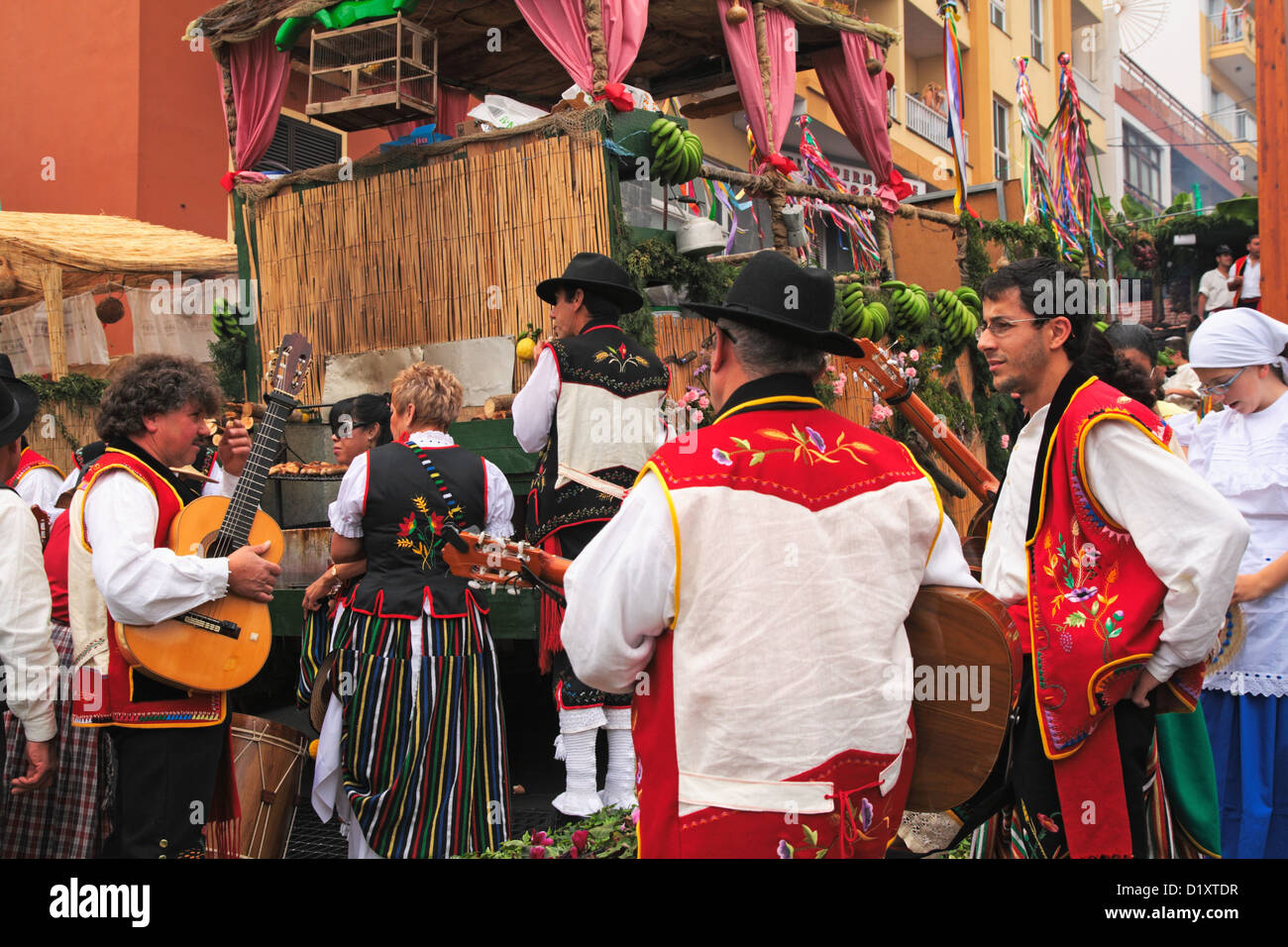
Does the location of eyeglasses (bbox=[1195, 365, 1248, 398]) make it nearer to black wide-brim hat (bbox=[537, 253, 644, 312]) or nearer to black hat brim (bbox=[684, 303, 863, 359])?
black hat brim (bbox=[684, 303, 863, 359])

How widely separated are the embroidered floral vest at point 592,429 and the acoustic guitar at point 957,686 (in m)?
2.50

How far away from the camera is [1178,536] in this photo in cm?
262

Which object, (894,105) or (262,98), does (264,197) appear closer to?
(262,98)

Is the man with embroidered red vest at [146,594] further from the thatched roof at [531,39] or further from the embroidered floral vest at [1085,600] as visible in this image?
the thatched roof at [531,39]

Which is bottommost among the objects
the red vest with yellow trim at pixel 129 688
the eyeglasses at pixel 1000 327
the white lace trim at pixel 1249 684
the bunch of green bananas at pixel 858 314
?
the white lace trim at pixel 1249 684

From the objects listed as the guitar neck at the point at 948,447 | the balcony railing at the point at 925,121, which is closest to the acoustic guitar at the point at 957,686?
the guitar neck at the point at 948,447

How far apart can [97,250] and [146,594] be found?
8348 millimetres

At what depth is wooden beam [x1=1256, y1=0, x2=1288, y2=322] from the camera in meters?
6.00

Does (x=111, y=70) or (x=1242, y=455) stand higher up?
(x=111, y=70)

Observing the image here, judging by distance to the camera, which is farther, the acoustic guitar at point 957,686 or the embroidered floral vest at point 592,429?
the embroidered floral vest at point 592,429

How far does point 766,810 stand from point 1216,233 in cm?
1919

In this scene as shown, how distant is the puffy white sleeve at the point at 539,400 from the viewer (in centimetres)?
503
